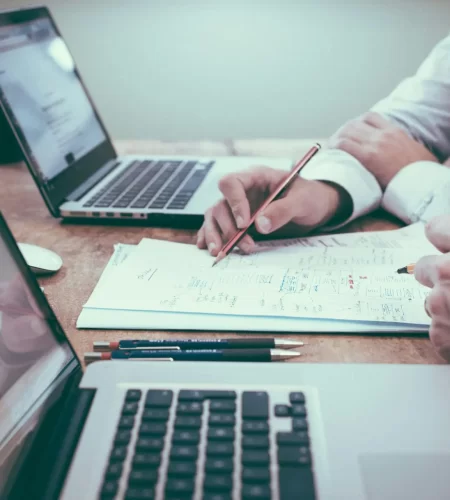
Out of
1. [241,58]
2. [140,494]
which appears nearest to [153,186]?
[140,494]

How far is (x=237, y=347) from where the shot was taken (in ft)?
1.36

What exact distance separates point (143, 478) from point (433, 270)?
279 mm

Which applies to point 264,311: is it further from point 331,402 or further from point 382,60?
point 382,60

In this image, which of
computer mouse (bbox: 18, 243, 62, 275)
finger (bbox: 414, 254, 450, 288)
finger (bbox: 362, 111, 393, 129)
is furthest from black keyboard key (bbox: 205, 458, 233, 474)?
finger (bbox: 362, 111, 393, 129)

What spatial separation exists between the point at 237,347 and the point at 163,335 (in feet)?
0.24

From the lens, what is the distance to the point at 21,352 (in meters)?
0.35

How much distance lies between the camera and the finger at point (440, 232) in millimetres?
449

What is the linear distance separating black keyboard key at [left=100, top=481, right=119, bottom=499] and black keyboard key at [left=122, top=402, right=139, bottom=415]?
0.05 metres

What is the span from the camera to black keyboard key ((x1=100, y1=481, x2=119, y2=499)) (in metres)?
0.28

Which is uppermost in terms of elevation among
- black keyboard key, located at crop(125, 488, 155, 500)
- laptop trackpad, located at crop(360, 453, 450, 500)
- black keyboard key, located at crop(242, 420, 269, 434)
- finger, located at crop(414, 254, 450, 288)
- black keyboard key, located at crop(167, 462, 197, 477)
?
black keyboard key, located at crop(125, 488, 155, 500)

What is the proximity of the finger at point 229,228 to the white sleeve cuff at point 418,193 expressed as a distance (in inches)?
8.8

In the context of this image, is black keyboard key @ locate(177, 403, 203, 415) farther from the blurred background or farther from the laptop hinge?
the blurred background

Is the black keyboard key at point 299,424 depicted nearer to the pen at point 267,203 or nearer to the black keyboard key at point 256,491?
the black keyboard key at point 256,491

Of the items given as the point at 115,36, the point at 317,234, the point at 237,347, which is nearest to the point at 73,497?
the point at 237,347
